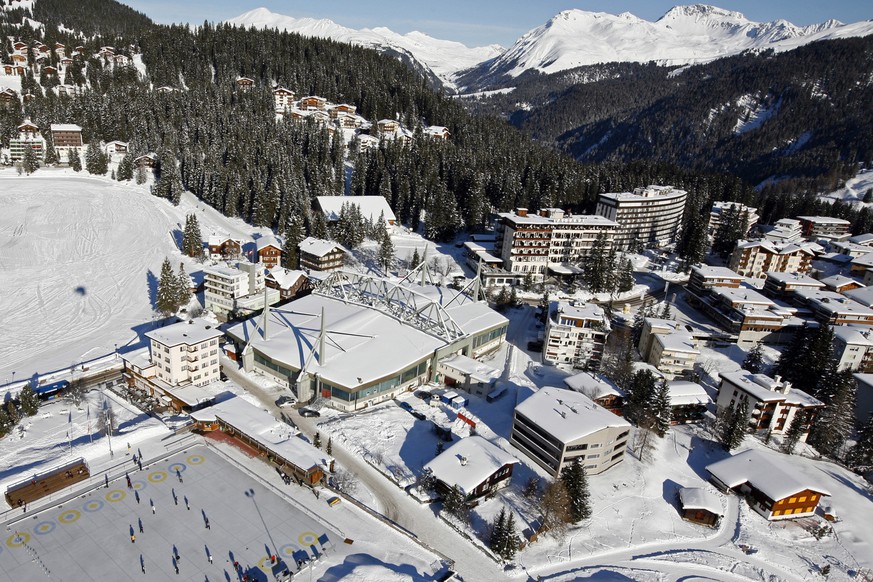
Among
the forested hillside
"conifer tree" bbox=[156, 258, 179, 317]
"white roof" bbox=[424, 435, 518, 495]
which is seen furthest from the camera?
the forested hillside

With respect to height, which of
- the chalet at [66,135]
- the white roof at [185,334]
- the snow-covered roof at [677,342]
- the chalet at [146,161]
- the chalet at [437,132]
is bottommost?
the white roof at [185,334]

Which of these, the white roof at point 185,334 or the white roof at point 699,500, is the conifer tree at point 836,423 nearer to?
the white roof at point 699,500

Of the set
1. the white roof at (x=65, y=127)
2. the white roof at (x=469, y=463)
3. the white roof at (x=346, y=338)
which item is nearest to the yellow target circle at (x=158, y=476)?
the white roof at (x=346, y=338)

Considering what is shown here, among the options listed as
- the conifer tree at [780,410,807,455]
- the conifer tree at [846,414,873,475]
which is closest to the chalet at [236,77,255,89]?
the conifer tree at [780,410,807,455]

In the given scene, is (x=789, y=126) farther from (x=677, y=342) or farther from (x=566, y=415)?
(x=566, y=415)

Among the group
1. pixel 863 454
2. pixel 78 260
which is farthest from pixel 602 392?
pixel 78 260

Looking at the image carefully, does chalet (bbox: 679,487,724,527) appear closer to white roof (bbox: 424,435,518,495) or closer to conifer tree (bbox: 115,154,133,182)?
white roof (bbox: 424,435,518,495)
